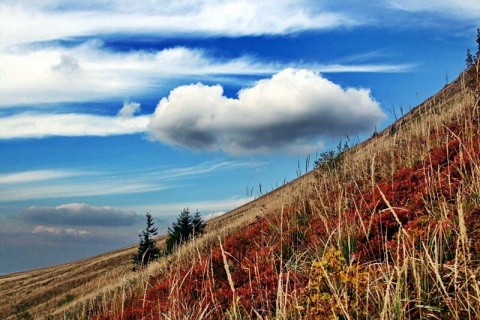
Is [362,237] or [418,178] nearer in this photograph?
[362,237]

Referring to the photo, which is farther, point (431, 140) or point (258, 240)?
point (431, 140)

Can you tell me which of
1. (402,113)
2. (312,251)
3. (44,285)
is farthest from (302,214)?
(44,285)

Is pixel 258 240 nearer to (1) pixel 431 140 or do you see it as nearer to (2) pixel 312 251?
(2) pixel 312 251

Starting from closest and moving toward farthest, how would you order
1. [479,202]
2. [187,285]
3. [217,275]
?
[479,202] → [187,285] → [217,275]

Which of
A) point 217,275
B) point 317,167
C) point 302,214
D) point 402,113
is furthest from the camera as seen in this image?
point 317,167

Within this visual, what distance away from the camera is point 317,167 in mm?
16406

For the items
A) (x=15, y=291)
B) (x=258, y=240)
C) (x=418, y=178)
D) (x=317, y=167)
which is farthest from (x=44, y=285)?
(x=418, y=178)

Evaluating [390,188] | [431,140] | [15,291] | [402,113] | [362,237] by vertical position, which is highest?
[402,113]

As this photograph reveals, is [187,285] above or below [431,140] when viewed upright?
below

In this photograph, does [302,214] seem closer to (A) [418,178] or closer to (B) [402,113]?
(A) [418,178]

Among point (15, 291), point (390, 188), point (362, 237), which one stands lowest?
point (15, 291)

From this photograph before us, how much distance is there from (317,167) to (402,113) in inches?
171

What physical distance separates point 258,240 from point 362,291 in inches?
245

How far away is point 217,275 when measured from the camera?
28.8 ft
